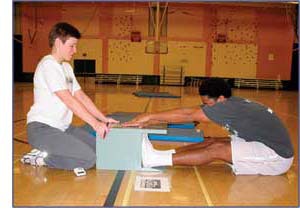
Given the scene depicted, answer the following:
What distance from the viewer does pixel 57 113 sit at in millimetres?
3068

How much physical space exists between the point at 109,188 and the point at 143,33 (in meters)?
12.5

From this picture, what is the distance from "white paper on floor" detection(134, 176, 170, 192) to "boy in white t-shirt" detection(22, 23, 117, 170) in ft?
1.48

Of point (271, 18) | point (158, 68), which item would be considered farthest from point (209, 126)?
point (271, 18)

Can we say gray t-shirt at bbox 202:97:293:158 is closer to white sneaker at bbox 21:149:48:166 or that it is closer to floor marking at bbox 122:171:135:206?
floor marking at bbox 122:171:135:206

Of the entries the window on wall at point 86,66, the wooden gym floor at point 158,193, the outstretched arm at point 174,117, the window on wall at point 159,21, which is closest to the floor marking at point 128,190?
the wooden gym floor at point 158,193

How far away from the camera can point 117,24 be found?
579 inches

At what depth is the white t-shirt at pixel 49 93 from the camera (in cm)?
293

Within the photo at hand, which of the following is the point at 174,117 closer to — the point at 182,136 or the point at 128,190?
the point at 182,136

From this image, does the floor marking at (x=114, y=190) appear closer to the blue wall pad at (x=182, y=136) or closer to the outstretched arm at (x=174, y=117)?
the outstretched arm at (x=174, y=117)

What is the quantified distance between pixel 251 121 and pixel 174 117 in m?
0.57

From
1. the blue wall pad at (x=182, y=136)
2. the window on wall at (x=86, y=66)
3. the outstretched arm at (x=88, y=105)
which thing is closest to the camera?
the outstretched arm at (x=88, y=105)

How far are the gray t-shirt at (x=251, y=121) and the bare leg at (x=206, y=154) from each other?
16cm

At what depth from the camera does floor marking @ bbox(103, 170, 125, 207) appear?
7.78 feet

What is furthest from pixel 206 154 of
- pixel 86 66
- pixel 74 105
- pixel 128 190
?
pixel 86 66
